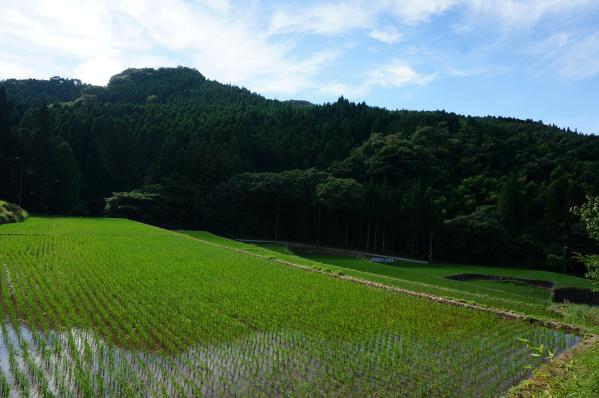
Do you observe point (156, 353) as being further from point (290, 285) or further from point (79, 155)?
point (79, 155)

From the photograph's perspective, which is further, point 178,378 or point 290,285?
point 290,285

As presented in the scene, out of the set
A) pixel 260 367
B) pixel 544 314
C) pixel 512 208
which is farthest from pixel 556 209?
pixel 260 367

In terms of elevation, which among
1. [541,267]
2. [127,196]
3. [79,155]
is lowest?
[541,267]

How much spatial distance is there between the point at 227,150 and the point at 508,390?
48.4m

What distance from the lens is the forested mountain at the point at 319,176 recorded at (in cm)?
4325

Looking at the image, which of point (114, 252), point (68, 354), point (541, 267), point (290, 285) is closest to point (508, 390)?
point (68, 354)

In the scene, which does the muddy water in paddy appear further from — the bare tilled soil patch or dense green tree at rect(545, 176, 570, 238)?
dense green tree at rect(545, 176, 570, 238)

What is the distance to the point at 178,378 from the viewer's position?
6.70 m

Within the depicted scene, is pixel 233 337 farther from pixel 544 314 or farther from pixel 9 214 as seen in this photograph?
pixel 9 214

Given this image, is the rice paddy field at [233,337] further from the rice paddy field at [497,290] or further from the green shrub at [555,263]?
the green shrub at [555,263]

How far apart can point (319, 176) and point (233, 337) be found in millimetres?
39031

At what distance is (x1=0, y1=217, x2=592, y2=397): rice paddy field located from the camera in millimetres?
6668

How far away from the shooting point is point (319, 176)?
47.6 m

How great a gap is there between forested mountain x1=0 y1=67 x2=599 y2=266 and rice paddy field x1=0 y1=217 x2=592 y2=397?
28871mm
